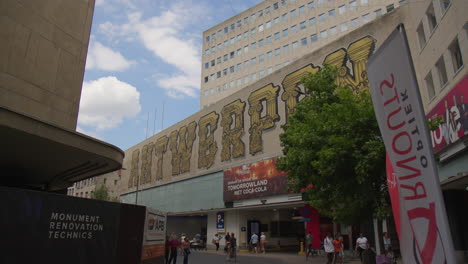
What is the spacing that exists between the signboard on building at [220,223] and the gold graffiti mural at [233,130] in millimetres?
6040

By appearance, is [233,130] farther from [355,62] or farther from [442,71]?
[442,71]

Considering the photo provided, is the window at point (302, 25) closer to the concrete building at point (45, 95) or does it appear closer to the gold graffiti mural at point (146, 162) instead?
the gold graffiti mural at point (146, 162)

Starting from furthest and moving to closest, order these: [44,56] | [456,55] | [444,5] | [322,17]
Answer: [322,17] < [444,5] < [456,55] < [44,56]

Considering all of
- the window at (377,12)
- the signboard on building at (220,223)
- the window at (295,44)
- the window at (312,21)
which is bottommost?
the signboard on building at (220,223)

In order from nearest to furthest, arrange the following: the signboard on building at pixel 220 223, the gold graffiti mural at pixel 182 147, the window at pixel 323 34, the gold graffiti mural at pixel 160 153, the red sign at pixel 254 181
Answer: the red sign at pixel 254 181 → the signboard on building at pixel 220 223 → the gold graffiti mural at pixel 182 147 → the gold graffiti mural at pixel 160 153 → the window at pixel 323 34

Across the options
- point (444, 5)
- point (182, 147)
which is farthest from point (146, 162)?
point (444, 5)

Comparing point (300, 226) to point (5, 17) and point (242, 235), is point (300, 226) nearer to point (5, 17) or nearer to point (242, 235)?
point (242, 235)

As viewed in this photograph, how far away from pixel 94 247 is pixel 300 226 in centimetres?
3276

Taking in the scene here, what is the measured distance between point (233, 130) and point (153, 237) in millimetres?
26893

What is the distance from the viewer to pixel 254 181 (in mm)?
32781

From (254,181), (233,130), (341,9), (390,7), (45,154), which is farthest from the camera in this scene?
(341,9)

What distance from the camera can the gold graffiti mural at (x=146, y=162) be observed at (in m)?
53.6

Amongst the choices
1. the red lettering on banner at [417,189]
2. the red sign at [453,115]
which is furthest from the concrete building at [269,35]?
the red lettering on banner at [417,189]

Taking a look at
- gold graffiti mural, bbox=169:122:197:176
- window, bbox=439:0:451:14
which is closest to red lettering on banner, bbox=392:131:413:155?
window, bbox=439:0:451:14
